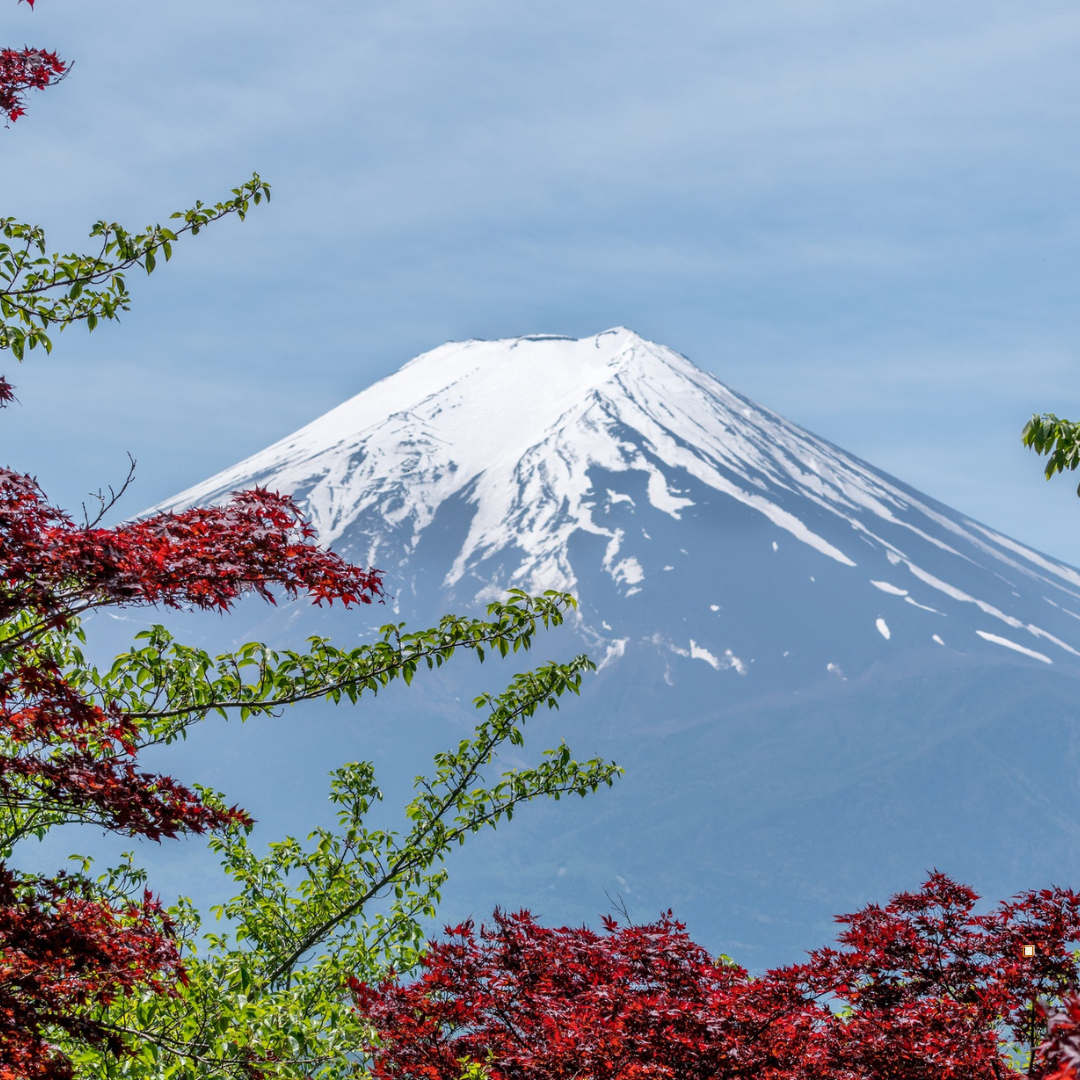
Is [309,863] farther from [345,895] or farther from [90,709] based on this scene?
[90,709]

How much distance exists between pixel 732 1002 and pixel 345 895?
9.91 feet

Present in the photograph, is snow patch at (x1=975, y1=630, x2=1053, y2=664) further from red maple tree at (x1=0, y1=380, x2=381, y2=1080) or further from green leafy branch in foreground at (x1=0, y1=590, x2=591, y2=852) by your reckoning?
red maple tree at (x1=0, y1=380, x2=381, y2=1080)

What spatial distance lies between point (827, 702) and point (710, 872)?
137 feet

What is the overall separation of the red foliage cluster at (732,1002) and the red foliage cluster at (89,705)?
6.96 feet

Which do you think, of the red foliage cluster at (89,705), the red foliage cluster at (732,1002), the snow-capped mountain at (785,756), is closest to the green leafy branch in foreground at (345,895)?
the red foliage cluster at (732,1002)

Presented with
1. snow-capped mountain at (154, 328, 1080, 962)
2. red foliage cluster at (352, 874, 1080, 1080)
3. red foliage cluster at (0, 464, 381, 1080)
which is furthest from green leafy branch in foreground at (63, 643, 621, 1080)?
snow-capped mountain at (154, 328, 1080, 962)

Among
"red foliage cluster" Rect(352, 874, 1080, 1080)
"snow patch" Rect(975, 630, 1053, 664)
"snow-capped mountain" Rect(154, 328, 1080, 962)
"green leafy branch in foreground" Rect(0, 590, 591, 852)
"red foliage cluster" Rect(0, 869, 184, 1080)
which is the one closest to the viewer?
"red foliage cluster" Rect(0, 869, 184, 1080)

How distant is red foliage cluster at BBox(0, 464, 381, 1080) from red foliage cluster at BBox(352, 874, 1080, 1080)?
212 cm

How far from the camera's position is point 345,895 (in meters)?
7.63

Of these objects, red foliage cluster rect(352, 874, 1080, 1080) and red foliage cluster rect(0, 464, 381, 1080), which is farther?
red foliage cluster rect(352, 874, 1080, 1080)

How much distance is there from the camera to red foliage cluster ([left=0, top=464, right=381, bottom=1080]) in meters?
4.04

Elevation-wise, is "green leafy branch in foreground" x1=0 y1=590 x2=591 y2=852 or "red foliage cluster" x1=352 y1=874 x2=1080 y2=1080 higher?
"green leafy branch in foreground" x1=0 y1=590 x2=591 y2=852

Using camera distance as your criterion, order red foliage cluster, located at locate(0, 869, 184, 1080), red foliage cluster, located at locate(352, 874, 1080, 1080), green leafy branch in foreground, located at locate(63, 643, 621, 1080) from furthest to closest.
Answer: green leafy branch in foreground, located at locate(63, 643, 621, 1080), red foliage cluster, located at locate(352, 874, 1080, 1080), red foliage cluster, located at locate(0, 869, 184, 1080)

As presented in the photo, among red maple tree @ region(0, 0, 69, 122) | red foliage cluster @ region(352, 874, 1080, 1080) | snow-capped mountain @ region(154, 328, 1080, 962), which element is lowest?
red foliage cluster @ region(352, 874, 1080, 1080)
